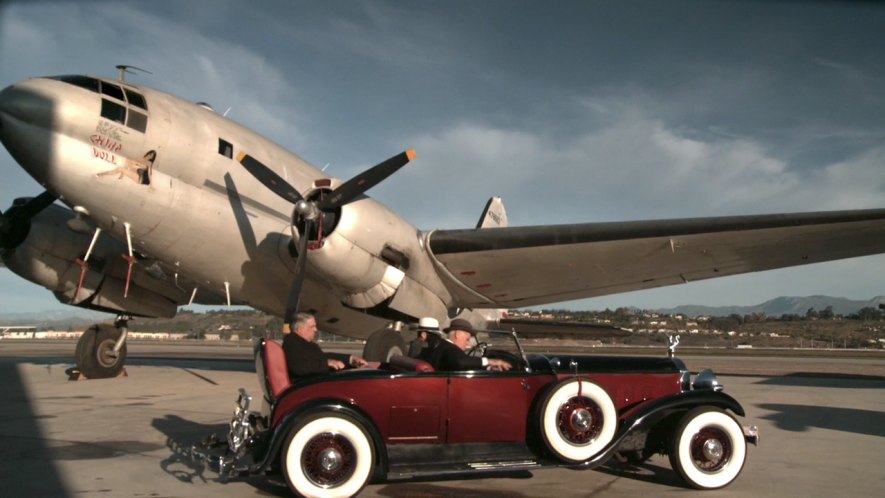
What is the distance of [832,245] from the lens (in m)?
11.3

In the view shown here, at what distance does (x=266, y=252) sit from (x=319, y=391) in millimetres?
7024

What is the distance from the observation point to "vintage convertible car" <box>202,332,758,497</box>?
16.2ft

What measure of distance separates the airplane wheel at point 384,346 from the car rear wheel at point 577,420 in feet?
21.1

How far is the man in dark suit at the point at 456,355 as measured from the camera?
215 inches

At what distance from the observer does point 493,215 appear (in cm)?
1992

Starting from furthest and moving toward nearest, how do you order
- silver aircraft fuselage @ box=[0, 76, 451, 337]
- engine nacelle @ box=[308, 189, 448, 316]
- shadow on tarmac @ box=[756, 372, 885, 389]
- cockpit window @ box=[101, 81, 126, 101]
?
shadow on tarmac @ box=[756, 372, 885, 389]
engine nacelle @ box=[308, 189, 448, 316]
cockpit window @ box=[101, 81, 126, 101]
silver aircraft fuselage @ box=[0, 76, 451, 337]

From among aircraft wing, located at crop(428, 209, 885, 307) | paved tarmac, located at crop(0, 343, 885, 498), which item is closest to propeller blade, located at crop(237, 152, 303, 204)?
aircraft wing, located at crop(428, 209, 885, 307)

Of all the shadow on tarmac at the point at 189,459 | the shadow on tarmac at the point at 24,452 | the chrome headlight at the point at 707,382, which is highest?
the chrome headlight at the point at 707,382

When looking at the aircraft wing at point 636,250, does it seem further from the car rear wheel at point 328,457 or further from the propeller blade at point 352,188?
the car rear wheel at point 328,457

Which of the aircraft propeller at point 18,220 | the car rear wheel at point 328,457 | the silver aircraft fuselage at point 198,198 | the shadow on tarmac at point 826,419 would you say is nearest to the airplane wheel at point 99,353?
the aircraft propeller at point 18,220

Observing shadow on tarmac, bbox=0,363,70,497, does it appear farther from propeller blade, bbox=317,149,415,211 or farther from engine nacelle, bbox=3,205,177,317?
propeller blade, bbox=317,149,415,211

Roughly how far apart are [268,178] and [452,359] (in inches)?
249

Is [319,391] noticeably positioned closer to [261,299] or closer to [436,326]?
[436,326]

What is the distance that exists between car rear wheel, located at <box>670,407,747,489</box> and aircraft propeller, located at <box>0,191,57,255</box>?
13933 millimetres
